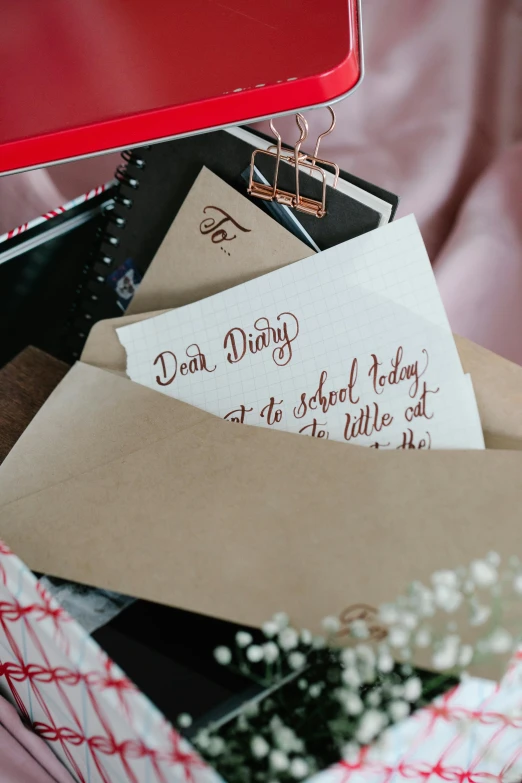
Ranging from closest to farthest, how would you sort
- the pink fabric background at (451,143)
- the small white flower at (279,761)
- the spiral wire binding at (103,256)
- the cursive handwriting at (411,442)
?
1. the small white flower at (279,761)
2. the cursive handwriting at (411,442)
3. the spiral wire binding at (103,256)
4. the pink fabric background at (451,143)

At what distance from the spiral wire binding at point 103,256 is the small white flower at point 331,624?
1.46ft

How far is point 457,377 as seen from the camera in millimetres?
486

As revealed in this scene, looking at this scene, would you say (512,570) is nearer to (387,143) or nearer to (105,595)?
(105,595)

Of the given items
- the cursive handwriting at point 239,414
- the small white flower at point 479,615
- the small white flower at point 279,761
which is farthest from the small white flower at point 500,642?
the cursive handwriting at point 239,414

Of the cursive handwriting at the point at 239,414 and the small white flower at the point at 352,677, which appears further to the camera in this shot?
the cursive handwriting at the point at 239,414

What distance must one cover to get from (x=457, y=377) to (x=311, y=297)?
12cm

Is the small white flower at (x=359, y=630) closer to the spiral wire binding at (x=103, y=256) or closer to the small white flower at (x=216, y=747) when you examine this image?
the small white flower at (x=216, y=747)

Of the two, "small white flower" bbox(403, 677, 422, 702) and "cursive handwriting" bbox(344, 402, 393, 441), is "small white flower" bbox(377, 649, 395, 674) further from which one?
"cursive handwriting" bbox(344, 402, 393, 441)

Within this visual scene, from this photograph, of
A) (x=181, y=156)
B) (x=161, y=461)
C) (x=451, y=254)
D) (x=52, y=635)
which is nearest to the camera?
(x=52, y=635)

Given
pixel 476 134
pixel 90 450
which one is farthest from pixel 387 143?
pixel 90 450

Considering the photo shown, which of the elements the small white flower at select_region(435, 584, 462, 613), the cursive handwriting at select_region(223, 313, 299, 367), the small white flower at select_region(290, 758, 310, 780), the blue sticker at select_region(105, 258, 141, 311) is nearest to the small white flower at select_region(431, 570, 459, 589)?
the small white flower at select_region(435, 584, 462, 613)

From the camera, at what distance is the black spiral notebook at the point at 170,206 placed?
0.53m

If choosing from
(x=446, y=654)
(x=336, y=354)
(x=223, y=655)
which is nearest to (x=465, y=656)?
(x=446, y=654)

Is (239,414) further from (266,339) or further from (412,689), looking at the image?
(412,689)
